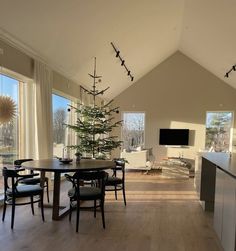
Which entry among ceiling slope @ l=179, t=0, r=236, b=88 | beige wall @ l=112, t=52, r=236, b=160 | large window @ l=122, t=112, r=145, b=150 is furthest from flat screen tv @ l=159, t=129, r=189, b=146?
ceiling slope @ l=179, t=0, r=236, b=88

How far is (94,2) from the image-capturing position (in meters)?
4.12

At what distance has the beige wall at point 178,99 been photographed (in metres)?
9.29

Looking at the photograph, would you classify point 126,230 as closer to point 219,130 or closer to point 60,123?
point 60,123

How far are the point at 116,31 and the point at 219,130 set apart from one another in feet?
19.0

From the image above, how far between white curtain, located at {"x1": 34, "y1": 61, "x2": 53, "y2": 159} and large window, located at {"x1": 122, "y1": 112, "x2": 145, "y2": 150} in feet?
15.9

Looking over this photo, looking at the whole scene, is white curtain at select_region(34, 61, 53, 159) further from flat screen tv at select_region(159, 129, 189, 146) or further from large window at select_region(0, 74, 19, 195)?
flat screen tv at select_region(159, 129, 189, 146)

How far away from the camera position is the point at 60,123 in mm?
6527

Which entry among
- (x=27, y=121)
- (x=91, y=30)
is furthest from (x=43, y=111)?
(x=91, y=30)

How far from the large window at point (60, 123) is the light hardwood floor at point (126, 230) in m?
1.76

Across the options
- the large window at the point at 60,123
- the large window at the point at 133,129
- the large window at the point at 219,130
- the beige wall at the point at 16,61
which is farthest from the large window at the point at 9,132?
the large window at the point at 219,130

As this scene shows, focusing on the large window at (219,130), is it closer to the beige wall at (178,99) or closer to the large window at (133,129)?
the beige wall at (178,99)

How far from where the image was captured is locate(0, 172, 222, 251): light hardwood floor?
2928 millimetres

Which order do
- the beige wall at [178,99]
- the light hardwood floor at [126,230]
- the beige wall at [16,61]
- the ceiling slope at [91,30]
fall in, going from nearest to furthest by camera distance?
the light hardwood floor at [126,230] < the ceiling slope at [91,30] < the beige wall at [16,61] < the beige wall at [178,99]

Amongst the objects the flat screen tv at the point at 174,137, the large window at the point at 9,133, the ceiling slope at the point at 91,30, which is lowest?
the flat screen tv at the point at 174,137
